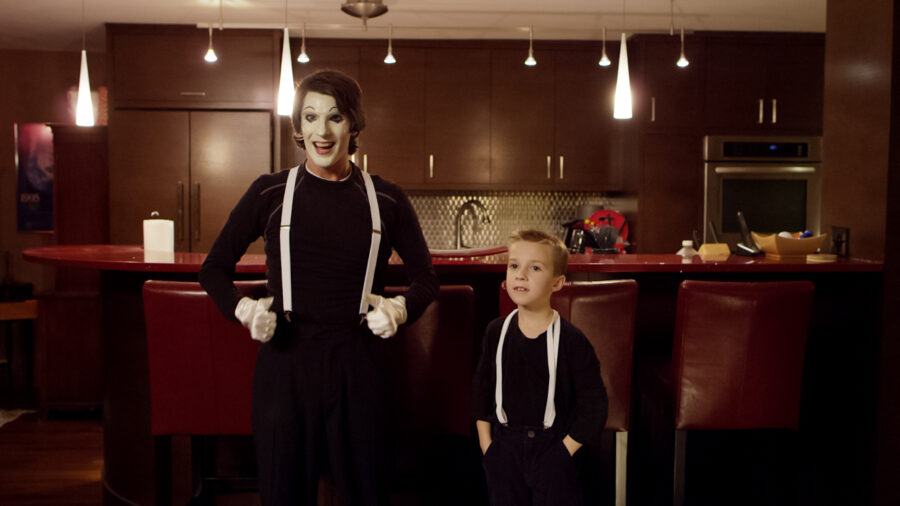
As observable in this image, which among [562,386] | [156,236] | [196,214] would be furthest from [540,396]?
[196,214]

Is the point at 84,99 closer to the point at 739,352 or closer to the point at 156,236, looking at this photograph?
the point at 156,236

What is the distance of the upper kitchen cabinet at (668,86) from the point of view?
452 centimetres

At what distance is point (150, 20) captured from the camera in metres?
4.25

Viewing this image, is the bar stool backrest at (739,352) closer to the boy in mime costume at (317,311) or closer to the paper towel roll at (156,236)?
the boy in mime costume at (317,311)

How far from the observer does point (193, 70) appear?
14.5 feet

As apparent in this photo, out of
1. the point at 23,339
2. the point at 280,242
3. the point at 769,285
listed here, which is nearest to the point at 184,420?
the point at 280,242

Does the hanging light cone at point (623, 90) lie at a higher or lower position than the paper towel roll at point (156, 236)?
higher

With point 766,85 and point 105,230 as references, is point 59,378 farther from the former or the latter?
point 766,85

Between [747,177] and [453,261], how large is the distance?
3.00 m

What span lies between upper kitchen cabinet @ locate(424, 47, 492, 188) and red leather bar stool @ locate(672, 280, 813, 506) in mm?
2843

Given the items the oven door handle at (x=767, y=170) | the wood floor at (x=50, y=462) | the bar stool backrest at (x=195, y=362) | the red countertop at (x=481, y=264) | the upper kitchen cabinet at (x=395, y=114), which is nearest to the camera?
the bar stool backrest at (x=195, y=362)

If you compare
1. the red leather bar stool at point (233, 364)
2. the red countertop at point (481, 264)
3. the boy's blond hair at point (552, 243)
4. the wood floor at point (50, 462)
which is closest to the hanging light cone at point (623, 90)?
the red countertop at point (481, 264)

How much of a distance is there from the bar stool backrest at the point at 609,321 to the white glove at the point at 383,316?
0.52 meters

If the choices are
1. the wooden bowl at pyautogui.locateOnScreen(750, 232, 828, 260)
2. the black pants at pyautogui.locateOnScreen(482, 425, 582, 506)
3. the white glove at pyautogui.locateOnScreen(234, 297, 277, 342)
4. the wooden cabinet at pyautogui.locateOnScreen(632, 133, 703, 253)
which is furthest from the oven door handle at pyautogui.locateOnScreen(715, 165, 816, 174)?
the white glove at pyautogui.locateOnScreen(234, 297, 277, 342)
